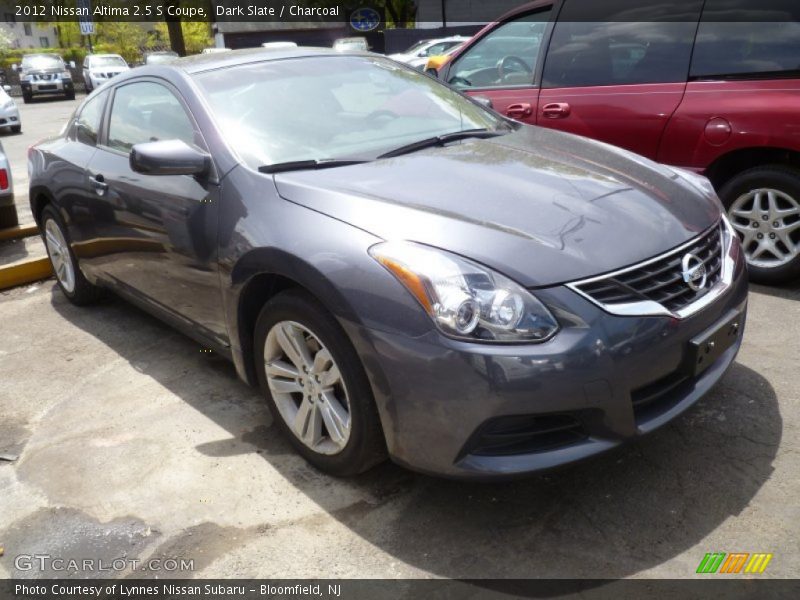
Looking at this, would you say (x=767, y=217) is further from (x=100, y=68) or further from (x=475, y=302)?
(x=100, y=68)

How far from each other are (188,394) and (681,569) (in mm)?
2401

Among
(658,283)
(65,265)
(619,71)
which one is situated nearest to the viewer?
(658,283)

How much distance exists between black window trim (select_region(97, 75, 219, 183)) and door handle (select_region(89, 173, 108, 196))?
0.16m

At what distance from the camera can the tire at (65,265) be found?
4816 mm

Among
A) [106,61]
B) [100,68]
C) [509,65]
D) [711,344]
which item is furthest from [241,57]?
[106,61]

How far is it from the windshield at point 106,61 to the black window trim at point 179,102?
1082 inches

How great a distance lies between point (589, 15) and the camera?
16.6ft

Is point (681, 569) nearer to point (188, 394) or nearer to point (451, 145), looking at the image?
point (451, 145)

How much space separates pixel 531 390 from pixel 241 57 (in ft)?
8.00

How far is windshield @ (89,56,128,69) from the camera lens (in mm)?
29072

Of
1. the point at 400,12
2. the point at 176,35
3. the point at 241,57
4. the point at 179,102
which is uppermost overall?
the point at 400,12

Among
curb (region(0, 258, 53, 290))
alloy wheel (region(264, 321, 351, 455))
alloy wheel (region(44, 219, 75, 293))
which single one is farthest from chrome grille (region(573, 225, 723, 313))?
curb (region(0, 258, 53, 290))

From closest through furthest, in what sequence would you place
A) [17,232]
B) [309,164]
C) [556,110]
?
[309,164] < [556,110] < [17,232]

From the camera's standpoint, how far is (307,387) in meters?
2.84
